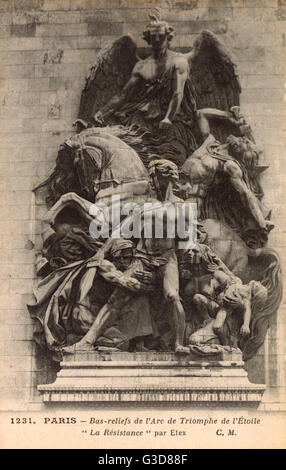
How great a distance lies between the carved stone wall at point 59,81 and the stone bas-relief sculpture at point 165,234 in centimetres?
25

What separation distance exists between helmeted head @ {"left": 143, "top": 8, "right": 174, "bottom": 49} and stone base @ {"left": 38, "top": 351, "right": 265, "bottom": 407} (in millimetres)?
4430

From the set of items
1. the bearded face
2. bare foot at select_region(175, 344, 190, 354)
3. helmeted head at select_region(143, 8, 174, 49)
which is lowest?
bare foot at select_region(175, 344, 190, 354)

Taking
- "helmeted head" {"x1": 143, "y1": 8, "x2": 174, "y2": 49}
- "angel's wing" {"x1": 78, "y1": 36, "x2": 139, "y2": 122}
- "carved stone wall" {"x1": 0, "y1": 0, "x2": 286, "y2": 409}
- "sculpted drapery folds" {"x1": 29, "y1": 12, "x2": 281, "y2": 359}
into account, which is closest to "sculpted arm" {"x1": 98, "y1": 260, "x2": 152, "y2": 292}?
"sculpted drapery folds" {"x1": 29, "y1": 12, "x2": 281, "y2": 359}

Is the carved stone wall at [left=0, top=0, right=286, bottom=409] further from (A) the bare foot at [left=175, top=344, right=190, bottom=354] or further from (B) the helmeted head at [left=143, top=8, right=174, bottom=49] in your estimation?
(A) the bare foot at [left=175, top=344, right=190, bottom=354]

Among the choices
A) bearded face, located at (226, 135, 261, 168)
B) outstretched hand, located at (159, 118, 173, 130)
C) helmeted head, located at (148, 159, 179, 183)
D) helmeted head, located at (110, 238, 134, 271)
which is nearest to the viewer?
helmeted head, located at (110, 238, 134, 271)

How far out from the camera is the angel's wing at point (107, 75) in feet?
53.0

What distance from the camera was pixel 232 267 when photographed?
15.5 metres

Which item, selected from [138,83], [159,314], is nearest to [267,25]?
[138,83]

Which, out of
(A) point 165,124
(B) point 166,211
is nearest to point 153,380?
(B) point 166,211

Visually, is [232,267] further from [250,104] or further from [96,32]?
[96,32]

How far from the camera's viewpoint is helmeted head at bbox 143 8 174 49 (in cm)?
1603

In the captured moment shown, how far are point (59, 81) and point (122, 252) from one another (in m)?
2.84

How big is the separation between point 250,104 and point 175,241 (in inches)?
93.8

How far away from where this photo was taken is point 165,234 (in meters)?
15.2
